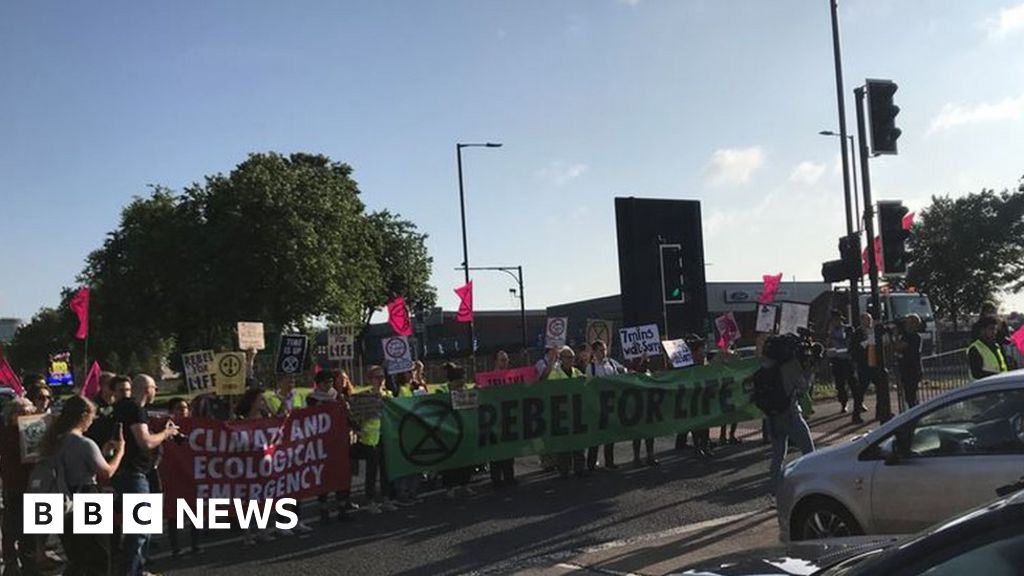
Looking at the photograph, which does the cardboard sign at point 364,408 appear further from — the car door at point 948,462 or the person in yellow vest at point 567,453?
the car door at point 948,462

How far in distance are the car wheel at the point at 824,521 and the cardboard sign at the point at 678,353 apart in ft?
33.3

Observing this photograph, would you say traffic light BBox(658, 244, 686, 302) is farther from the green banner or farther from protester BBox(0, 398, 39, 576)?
protester BBox(0, 398, 39, 576)

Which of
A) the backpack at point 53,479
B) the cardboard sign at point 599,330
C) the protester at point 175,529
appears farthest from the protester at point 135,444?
the cardboard sign at point 599,330

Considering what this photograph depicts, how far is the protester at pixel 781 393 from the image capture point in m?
→ 9.29

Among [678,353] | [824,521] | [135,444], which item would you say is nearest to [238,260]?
[678,353]

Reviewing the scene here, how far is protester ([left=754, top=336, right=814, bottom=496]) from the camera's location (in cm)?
929

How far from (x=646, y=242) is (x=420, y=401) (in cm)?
894

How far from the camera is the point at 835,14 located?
1759 centimetres

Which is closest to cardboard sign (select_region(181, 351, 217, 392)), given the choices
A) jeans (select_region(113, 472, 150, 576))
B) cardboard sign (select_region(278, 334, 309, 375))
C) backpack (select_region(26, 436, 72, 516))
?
cardboard sign (select_region(278, 334, 309, 375))

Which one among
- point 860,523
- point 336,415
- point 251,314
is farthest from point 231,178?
point 860,523

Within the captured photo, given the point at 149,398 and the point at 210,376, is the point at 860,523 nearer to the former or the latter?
the point at 149,398

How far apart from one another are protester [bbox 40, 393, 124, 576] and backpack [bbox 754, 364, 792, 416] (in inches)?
241

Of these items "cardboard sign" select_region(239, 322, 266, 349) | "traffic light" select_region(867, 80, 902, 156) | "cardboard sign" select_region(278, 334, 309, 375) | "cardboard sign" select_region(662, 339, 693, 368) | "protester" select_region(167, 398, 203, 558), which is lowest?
"protester" select_region(167, 398, 203, 558)

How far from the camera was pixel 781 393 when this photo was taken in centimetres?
929
